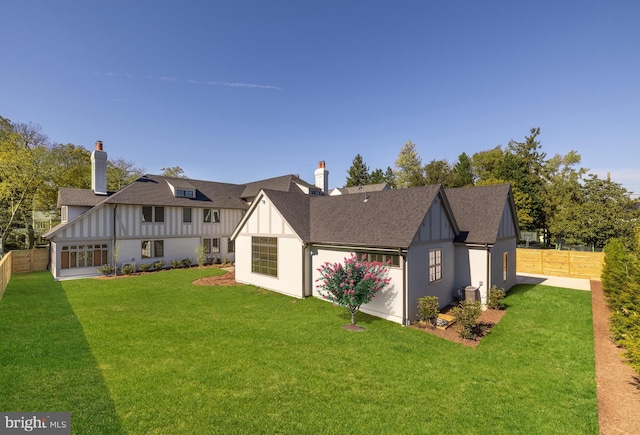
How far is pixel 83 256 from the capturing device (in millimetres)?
21812

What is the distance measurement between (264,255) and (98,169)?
1902 cm

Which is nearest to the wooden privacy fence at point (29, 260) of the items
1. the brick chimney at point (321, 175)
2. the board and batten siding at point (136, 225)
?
the board and batten siding at point (136, 225)

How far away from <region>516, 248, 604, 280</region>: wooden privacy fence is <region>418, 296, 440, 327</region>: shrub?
53.7 ft

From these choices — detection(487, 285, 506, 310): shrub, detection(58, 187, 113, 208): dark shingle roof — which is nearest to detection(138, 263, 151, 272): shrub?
detection(58, 187, 113, 208): dark shingle roof

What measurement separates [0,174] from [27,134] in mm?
9396

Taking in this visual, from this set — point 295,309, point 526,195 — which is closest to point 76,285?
point 295,309

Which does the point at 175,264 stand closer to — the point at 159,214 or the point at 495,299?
the point at 159,214

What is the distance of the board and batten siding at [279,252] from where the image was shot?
604 inches

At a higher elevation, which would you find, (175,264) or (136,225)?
(136,225)

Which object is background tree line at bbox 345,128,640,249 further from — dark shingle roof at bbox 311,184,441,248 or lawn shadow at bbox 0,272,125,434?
lawn shadow at bbox 0,272,125,434

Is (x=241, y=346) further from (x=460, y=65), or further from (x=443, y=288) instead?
(x=460, y=65)

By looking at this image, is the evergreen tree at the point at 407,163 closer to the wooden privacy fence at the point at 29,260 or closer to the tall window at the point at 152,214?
the tall window at the point at 152,214

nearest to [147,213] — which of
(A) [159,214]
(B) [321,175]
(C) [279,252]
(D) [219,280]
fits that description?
(A) [159,214]

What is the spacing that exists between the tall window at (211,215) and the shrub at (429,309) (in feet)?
77.6
